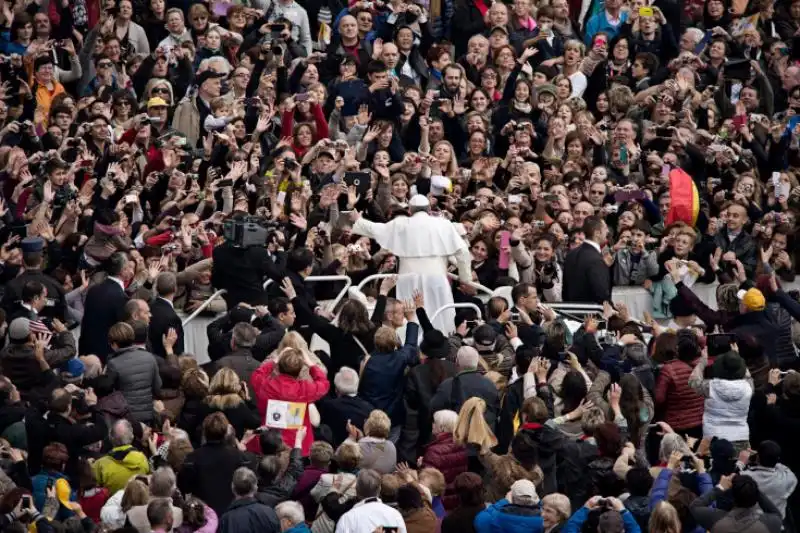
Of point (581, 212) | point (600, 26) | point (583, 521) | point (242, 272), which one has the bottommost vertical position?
point (583, 521)

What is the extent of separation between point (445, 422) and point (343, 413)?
1.09m

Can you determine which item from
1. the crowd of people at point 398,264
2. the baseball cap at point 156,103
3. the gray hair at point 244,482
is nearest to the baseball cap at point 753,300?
the crowd of people at point 398,264

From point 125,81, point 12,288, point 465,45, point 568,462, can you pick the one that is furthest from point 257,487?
point 465,45

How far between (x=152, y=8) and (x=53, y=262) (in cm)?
620

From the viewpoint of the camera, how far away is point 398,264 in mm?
22953

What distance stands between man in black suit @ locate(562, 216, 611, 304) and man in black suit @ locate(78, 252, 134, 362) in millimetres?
4173

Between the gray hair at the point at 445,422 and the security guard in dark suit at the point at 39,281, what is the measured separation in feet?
14.5

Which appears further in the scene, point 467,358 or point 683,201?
point 683,201

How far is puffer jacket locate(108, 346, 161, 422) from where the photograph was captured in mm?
19453

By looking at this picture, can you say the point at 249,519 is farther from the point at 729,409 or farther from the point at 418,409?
the point at 729,409

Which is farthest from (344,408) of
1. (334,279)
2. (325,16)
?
(325,16)

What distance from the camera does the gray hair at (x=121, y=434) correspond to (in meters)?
18.0

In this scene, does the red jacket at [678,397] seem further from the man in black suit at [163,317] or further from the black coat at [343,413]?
the man in black suit at [163,317]

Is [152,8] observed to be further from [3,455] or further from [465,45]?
[3,455]
